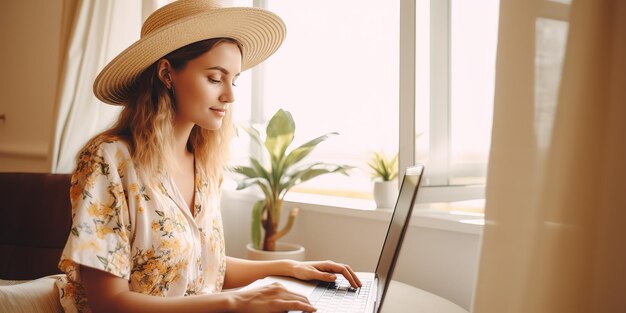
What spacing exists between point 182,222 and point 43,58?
2472 mm

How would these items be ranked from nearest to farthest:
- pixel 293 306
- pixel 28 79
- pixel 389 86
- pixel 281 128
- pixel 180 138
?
pixel 293 306, pixel 180 138, pixel 281 128, pixel 389 86, pixel 28 79

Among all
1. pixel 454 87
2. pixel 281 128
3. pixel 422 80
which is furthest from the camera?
pixel 281 128

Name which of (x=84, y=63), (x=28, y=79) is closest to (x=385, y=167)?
(x=84, y=63)

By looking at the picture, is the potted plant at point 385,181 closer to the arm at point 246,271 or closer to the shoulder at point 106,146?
the arm at point 246,271

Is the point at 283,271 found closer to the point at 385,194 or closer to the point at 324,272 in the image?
the point at 324,272

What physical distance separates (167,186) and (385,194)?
906 millimetres

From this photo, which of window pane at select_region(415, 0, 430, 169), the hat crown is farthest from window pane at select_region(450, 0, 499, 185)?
the hat crown

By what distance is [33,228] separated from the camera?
1.75 m

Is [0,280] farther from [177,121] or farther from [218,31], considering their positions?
[218,31]

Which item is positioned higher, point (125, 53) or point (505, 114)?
point (125, 53)

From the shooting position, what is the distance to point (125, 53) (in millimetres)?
1222

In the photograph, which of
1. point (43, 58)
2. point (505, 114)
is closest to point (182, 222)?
point (505, 114)

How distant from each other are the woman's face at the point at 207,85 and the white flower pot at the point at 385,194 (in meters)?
0.81

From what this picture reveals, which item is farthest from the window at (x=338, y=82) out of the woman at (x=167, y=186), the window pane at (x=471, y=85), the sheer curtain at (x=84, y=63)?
the woman at (x=167, y=186)
